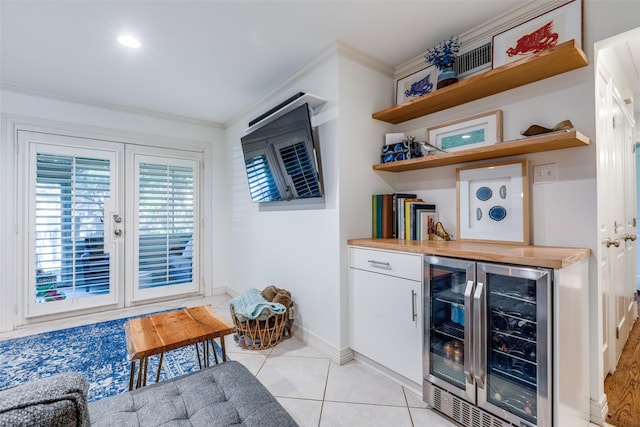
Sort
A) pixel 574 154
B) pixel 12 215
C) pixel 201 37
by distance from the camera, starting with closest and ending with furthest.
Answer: pixel 574 154 < pixel 201 37 < pixel 12 215

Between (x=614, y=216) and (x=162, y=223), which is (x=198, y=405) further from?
(x=162, y=223)

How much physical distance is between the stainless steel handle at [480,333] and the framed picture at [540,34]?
1.40m

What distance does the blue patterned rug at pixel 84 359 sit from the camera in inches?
81.1

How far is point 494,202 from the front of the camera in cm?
196

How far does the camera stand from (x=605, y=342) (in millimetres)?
1933

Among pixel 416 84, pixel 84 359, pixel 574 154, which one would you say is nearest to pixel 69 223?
pixel 84 359

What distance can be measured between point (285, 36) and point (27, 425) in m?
2.31

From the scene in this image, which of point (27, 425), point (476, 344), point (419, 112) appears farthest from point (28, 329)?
point (419, 112)

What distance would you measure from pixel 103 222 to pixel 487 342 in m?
3.75

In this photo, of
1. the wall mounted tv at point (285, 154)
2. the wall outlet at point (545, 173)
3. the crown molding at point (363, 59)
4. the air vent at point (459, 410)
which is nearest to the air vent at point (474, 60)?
the crown molding at point (363, 59)

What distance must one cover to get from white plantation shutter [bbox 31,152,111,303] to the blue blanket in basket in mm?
1886

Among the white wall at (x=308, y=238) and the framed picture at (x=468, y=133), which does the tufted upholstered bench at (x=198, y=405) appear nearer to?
the white wall at (x=308, y=238)

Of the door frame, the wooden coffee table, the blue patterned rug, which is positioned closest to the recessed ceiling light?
the door frame

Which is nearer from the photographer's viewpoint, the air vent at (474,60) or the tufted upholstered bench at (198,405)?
the tufted upholstered bench at (198,405)
